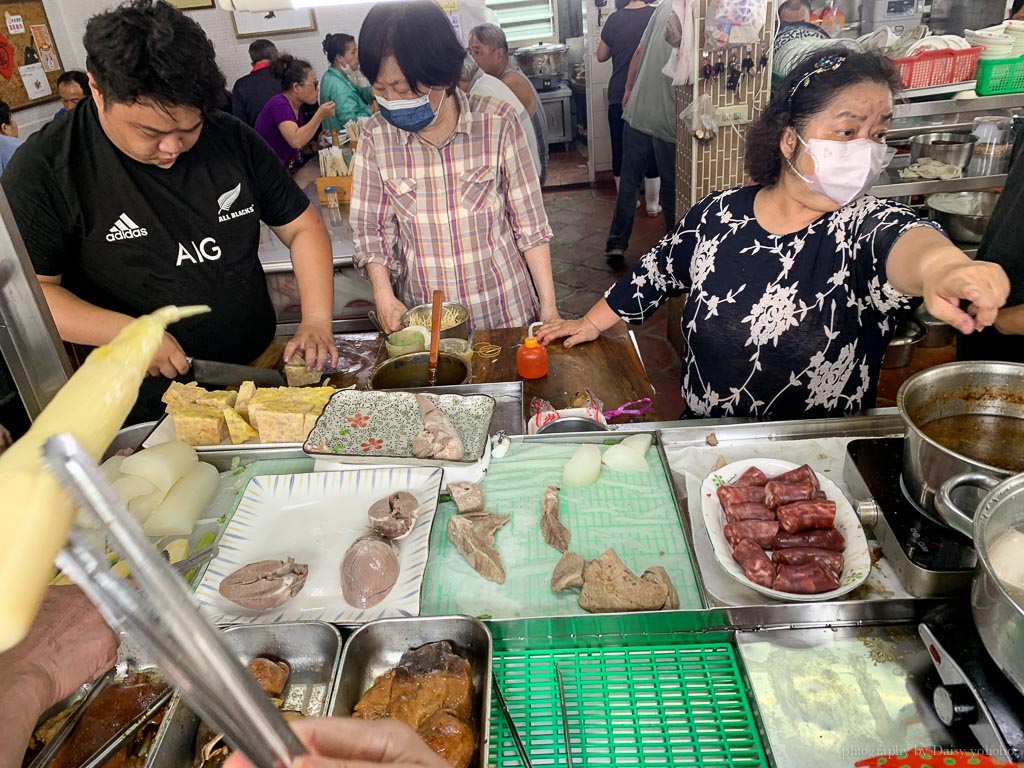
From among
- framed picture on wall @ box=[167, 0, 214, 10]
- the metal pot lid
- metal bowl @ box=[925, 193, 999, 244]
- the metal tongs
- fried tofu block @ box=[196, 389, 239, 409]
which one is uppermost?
framed picture on wall @ box=[167, 0, 214, 10]

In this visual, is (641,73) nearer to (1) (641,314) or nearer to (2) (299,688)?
(1) (641,314)

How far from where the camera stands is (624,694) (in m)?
1.32

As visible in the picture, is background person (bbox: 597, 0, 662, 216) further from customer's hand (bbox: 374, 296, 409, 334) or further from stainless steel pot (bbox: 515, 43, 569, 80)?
customer's hand (bbox: 374, 296, 409, 334)

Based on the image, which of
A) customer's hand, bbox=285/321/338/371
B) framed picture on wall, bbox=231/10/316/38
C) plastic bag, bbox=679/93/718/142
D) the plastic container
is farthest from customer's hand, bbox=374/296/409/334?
framed picture on wall, bbox=231/10/316/38

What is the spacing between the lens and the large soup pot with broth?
992 mm

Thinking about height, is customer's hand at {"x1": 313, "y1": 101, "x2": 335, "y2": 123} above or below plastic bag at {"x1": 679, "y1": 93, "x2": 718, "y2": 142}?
above

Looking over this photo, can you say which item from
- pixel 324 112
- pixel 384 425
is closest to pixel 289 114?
pixel 324 112

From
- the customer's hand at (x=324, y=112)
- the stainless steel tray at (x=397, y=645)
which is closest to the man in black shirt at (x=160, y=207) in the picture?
the stainless steel tray at (x=397, y=645)

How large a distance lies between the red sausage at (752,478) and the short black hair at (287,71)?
6627 millimetres

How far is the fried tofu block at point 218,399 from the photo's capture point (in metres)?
2.12

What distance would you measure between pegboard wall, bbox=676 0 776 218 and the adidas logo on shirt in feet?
12.0

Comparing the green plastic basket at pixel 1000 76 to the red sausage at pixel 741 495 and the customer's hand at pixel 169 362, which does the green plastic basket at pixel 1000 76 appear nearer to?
the red sausage at pixel 741 495

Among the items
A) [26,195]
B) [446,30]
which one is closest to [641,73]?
[446,30]

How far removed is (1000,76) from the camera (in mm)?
4816
